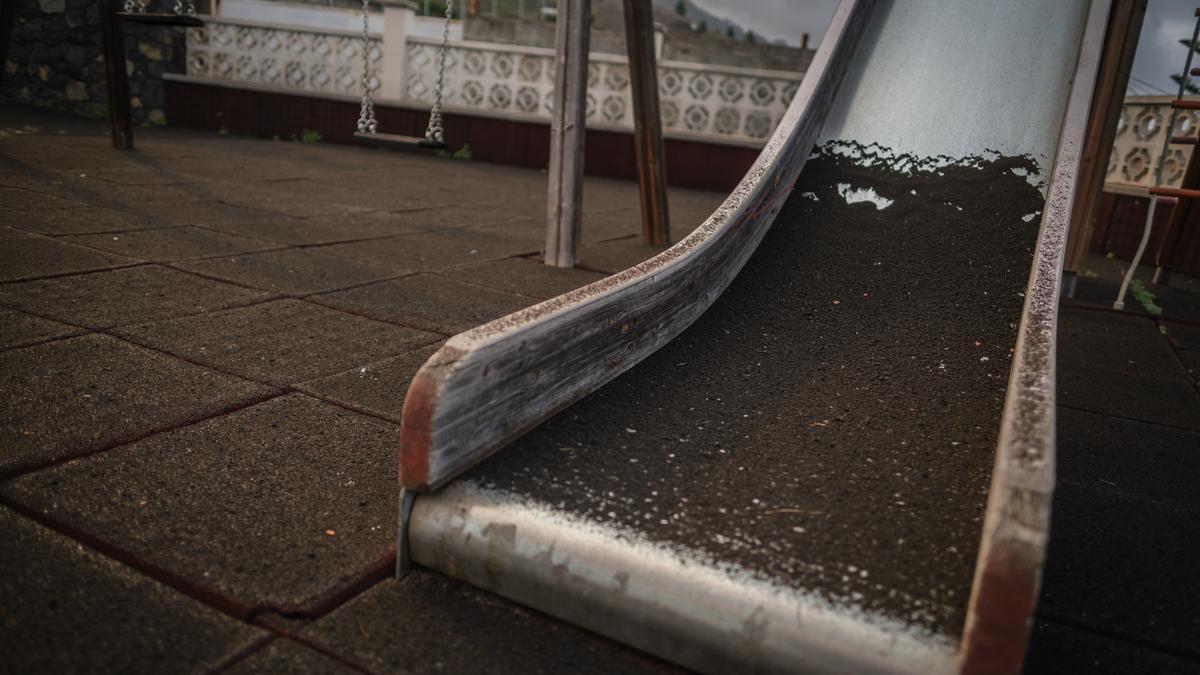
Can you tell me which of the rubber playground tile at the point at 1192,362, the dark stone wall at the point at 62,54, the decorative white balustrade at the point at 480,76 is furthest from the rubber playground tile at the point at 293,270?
the dark stone wall at the point at 62,54

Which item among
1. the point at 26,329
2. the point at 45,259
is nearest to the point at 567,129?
the point at 45,259

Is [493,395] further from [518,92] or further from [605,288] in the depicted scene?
[518,92]

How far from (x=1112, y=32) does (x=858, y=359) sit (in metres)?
3.38

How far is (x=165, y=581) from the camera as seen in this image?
1.40 m

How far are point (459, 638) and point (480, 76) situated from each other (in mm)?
9576

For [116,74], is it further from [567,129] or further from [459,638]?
[459,638]

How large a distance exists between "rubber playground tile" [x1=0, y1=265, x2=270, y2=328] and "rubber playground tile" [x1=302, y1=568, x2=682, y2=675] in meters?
1.83

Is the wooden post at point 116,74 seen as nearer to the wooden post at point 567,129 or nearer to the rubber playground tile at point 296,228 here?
the rubber playground tile at point 296,228

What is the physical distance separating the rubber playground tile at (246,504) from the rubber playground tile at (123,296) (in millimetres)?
1049

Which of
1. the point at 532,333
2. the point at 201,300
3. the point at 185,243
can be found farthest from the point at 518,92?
the point at 532,333

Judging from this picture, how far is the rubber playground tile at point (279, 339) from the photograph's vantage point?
8.16 ft

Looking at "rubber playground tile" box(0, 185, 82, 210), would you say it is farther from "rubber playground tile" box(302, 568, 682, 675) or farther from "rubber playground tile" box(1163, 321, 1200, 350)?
"rubber playground tile" box(1163, 321, 1200, 350)

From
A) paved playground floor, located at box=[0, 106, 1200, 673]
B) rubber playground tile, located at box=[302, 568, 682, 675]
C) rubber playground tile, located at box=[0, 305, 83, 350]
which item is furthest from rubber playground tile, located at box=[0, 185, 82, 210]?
rubber playground tile, located at box=[302, 568, 682, 675]

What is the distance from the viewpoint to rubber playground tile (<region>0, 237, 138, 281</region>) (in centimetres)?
320
